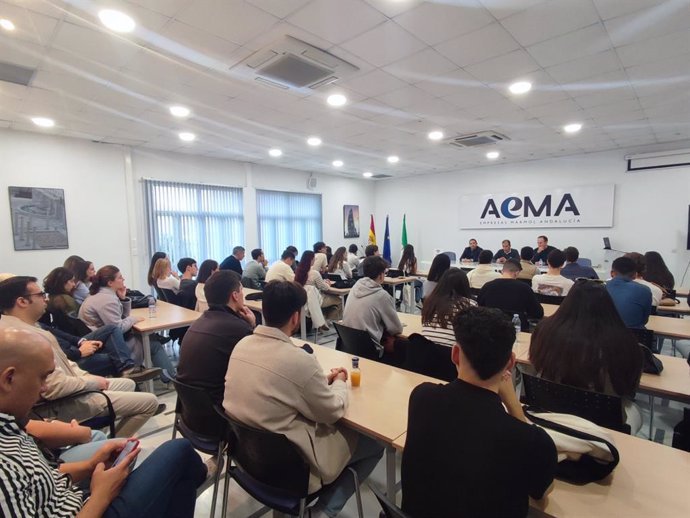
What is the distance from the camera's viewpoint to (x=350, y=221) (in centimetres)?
1041

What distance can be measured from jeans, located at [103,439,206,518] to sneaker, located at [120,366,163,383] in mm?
1743

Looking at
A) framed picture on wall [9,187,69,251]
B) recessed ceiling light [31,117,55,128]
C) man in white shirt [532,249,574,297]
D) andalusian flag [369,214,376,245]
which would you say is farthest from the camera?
andalusian flag [369,214,376,245]

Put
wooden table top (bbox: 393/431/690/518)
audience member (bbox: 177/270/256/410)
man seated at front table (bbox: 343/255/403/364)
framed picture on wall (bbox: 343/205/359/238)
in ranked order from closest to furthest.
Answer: wooden table top (bbox: 393/431/690/518)
audience member (bbox: 177/270/256/410)
man seated at front table (bbox: 343/255/403/364)
framed picture on wall (bbox: 343/205/359/238)

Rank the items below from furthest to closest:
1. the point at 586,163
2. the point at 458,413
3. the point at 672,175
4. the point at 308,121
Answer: the point at 586,163 < the point at 672,175 < the point at 308,121 < the point at 458,413

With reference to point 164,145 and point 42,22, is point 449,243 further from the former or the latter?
point 42,22

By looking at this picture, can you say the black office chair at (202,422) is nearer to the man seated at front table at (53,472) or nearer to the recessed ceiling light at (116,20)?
the man seated at front table at (53,472)

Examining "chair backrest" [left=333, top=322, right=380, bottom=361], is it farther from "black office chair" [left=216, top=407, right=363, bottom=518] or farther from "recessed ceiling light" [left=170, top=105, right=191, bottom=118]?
"recessed ceiling light" [left=170, top=105, right=191, bottom=118]

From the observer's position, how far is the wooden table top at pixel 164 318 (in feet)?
11.0

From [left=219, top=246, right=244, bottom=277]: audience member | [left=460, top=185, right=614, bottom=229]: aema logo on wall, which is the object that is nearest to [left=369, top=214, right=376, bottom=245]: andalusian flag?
[left=460, top=185, right=614, bottom=229]: aema logo on wall

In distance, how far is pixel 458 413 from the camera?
1002 millimetres

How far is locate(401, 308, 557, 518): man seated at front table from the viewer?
939 mm

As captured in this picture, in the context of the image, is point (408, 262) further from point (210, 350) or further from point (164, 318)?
point (210, 350)

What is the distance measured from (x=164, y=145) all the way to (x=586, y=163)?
8.20 meters

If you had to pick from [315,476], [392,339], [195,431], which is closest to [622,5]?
[392,339]
